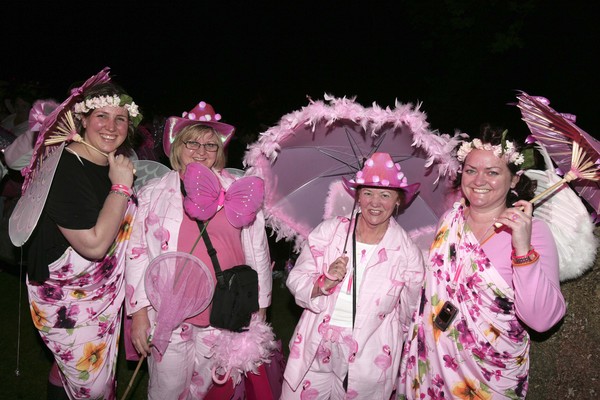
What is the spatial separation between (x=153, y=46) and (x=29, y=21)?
335 centimetres

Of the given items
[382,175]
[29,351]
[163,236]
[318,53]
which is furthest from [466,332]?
[318,53]

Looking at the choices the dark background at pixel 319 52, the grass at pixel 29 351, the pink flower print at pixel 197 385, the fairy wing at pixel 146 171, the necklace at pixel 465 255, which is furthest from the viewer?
the dark background at pixel 319 52

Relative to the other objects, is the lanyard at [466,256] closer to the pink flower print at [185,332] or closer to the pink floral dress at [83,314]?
the pink flower print at [185,332]

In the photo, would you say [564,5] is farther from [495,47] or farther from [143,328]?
[143,328]

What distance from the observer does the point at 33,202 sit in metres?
2.13

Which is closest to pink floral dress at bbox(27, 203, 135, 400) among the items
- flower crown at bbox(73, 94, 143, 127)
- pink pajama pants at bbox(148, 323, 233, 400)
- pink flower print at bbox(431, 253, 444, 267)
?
pink pajama pants at bbox(148, 323, 233, 400)

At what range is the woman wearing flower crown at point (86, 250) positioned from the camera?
2.36m

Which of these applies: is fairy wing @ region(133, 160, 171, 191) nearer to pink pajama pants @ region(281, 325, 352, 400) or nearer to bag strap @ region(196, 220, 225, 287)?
bag strap @ region(196, 220, 225, 287)

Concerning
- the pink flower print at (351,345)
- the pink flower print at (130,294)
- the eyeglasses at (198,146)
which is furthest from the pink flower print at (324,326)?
the eyeglasses at (198,146)

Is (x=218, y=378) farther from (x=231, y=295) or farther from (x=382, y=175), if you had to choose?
(x=382, y=175)

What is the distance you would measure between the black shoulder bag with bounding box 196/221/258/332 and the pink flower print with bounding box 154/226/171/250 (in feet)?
0.61

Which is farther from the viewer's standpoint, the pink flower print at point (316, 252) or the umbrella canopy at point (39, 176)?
the pink flower print at point (316, 252)

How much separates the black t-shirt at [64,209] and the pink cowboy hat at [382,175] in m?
1.40

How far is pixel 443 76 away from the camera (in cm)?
1394
